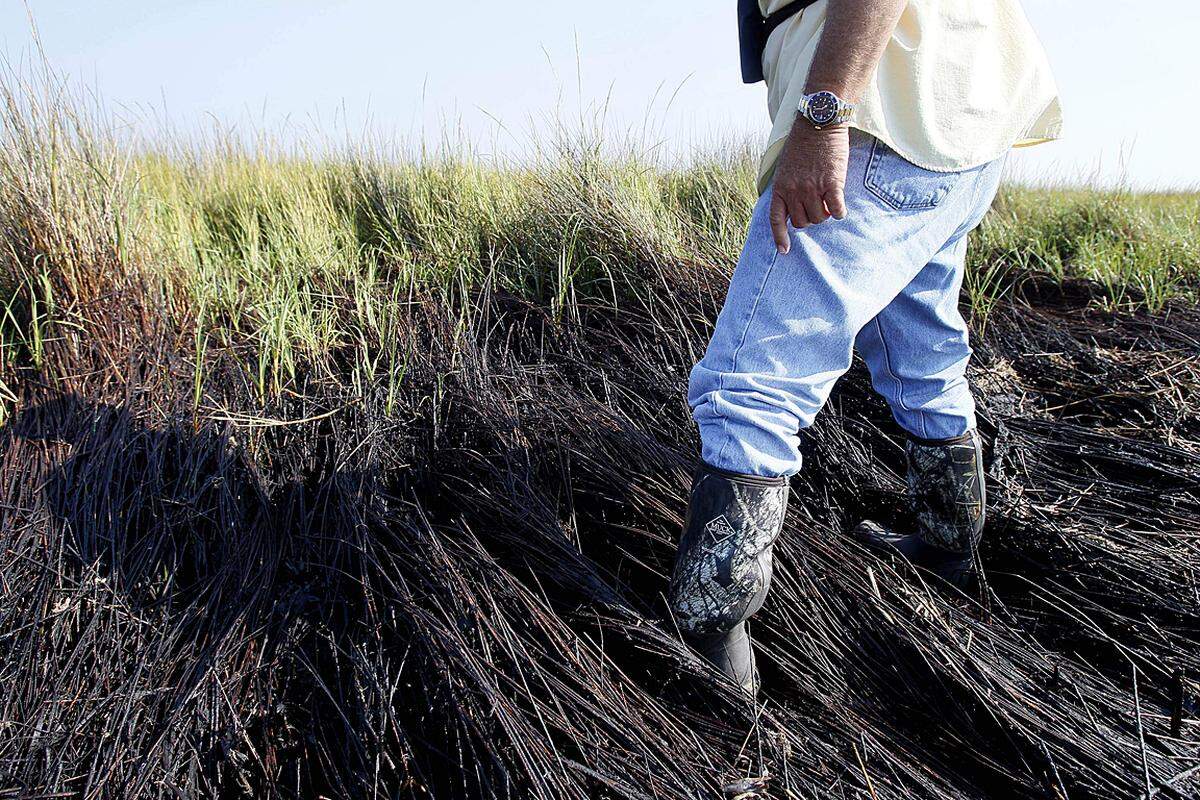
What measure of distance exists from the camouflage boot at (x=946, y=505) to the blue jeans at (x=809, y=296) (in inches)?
21.0

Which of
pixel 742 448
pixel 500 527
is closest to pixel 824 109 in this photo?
pixel 742 448

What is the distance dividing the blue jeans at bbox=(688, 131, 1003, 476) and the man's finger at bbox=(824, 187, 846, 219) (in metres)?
0.03

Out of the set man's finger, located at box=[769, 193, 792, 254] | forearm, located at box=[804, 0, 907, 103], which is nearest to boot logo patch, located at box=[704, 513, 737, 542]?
man's finger, located at box=[769, 193, 792, 254]

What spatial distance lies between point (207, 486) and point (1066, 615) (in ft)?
6.95

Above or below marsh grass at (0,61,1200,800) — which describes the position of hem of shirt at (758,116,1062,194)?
above

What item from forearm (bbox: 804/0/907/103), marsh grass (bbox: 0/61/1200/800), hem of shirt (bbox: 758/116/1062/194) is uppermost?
forearm (bbox: 804/0/907/103)

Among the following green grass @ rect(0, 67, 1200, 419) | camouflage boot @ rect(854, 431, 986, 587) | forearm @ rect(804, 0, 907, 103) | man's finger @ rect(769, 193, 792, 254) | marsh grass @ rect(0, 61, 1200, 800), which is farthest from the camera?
green grass @ rect(0, 67, 1200, 419)

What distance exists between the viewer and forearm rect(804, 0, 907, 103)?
1.07 m

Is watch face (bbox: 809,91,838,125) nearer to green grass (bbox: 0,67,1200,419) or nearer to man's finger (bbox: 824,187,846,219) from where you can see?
man's finger (bbox: 824,187,846,219)

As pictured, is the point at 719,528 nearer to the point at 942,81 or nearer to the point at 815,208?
the point at 815,208

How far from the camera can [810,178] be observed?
3.71 ft

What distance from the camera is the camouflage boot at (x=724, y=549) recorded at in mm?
1274

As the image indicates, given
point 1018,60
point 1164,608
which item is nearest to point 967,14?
point 1018,60

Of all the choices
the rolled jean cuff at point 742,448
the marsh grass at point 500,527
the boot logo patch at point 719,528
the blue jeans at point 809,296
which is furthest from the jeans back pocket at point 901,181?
the marsh grass at point 500,527
